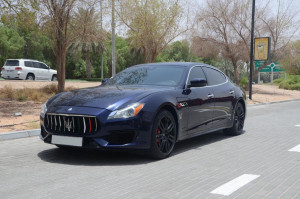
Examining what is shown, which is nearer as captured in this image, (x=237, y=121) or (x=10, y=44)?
(x=237, y=121)

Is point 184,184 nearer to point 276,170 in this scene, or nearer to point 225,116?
point 276,170

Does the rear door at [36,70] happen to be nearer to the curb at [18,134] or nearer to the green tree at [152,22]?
the green tree at [152,22]

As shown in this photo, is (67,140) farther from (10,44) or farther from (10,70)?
(10,44)

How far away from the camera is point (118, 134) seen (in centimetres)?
580

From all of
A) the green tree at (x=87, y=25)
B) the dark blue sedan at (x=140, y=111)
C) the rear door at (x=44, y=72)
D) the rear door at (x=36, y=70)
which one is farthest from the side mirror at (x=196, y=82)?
the rear door at (x=44, y=72)

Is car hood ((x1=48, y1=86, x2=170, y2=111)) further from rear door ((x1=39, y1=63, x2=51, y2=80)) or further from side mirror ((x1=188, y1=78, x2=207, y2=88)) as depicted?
rear door ((x1=39, y1=63, x2=51, y2=80))

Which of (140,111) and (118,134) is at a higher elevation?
(140,111)

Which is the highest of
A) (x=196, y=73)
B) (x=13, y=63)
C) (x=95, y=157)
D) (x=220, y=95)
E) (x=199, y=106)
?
(x=13, y=63)

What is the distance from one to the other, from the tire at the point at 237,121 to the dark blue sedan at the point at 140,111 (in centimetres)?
103

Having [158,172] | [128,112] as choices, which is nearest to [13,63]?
[128,112]

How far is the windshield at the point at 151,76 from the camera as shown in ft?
23.3

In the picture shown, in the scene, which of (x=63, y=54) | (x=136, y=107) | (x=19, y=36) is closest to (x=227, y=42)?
(x=63, y=54)

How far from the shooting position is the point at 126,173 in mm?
5430

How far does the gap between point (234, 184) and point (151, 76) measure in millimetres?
2992
